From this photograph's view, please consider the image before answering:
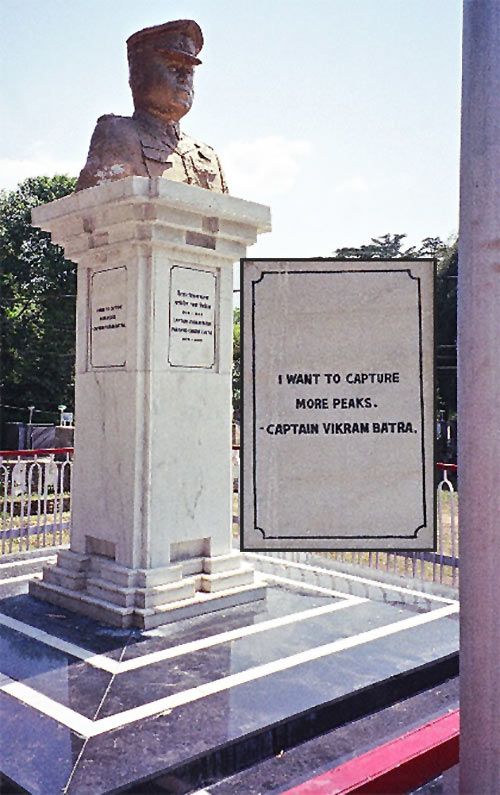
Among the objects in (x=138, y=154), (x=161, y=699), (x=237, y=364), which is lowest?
(x=161, y=699)

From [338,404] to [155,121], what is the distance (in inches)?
178

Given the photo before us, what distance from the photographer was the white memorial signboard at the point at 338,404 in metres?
1.88

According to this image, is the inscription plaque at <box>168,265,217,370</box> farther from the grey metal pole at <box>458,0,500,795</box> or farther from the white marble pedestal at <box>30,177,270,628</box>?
the grey metal pole at <box>458,0,500,795</box>

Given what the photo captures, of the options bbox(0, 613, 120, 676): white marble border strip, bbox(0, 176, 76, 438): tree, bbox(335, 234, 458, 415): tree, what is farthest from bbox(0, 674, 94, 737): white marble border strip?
bbox(0, 176, 76, 438): tree

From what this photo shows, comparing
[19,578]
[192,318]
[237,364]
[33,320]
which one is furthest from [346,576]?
[33,320]

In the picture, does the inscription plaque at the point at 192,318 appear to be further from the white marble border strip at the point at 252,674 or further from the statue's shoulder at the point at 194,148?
the white marble border strip at the point at 252,674

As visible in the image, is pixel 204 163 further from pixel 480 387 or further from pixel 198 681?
pixel 480 387

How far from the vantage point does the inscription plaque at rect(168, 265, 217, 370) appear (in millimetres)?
5402

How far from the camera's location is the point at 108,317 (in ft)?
18.2

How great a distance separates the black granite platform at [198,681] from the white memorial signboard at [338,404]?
6.07ft

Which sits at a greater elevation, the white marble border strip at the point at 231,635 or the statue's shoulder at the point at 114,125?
the statue's shoulder at the point at 114,125

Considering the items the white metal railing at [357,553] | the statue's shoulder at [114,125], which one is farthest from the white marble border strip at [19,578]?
the statue's shoulder at [114,125]

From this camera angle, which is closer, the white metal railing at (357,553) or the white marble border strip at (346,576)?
the white marble border strip at (346,576)

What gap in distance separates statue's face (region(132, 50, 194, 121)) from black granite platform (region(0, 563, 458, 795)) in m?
4.01
